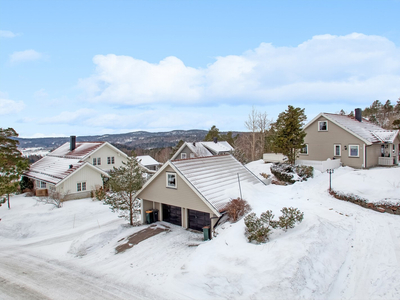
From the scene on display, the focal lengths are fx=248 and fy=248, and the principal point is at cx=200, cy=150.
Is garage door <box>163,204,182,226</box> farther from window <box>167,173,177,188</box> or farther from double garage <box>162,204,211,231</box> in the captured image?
window <box>167,173,177,188</box>

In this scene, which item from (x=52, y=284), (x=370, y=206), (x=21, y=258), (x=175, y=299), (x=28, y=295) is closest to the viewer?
(x=175, y=299)

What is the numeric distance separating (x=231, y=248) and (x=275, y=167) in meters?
16.0

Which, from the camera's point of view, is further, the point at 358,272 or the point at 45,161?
the point at 45,161

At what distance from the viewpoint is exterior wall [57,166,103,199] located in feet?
92.4

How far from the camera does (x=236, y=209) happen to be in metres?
14.7

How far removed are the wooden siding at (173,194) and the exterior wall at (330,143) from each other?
20483 mm

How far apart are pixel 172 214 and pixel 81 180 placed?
16.0 meters

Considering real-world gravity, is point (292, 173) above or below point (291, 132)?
below

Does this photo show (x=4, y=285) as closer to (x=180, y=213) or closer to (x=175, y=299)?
(x=175, y=299)

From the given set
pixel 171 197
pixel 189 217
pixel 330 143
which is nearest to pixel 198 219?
pixel 189 217

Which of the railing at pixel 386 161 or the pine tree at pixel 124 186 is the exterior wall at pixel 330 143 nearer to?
the railing at pixel 386 161

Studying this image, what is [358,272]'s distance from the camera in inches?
383

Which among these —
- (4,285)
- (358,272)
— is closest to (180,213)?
(4,285)

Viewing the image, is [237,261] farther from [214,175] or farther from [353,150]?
[353,150]
